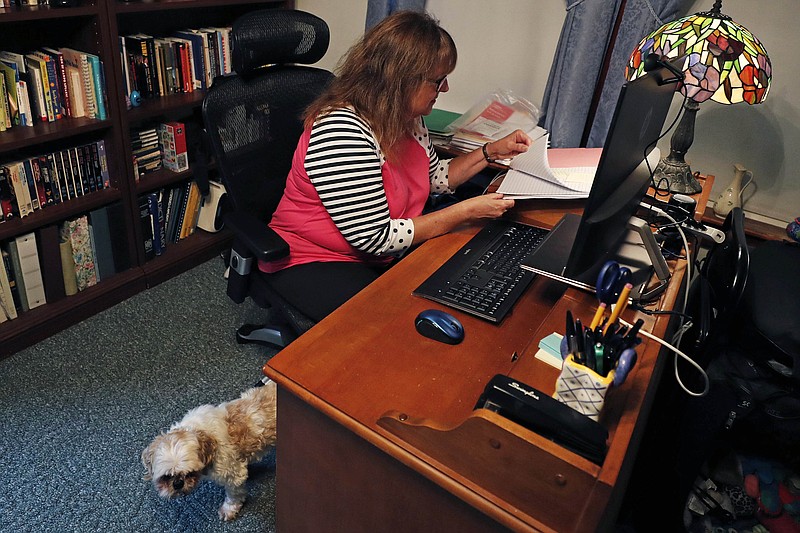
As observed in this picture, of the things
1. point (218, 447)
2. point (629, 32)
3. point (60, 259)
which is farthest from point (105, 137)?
point (629, 32)

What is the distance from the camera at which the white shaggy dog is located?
4.22 ft

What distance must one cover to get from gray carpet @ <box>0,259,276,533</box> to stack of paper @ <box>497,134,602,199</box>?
1011 mm

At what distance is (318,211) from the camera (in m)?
1.45

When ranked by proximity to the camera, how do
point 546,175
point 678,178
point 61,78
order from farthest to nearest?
point 61,78, point 678,178, point 546,175

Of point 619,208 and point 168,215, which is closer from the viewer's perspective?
point 619,208

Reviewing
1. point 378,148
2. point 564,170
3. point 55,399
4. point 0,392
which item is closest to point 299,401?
point 378,148

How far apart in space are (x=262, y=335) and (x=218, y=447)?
0.66 meters

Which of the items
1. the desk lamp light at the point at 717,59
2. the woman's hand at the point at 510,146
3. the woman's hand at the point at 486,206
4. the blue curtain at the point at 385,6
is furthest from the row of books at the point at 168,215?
the desk lamp light at the point at 717,59

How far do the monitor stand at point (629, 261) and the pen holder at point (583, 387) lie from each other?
29 cm

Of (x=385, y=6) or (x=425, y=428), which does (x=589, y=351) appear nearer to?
(x=425, y=428)

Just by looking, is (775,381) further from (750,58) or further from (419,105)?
Answer: (419,105)

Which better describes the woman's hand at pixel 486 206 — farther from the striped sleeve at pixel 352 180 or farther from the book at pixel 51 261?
the book at pixel 51 261

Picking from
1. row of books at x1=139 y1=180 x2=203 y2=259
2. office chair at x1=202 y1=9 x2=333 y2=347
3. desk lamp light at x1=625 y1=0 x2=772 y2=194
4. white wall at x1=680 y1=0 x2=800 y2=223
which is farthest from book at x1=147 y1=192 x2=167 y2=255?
white wall at x1=680 y1=0 x2=800 y2=223

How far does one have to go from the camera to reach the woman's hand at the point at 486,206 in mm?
1386
